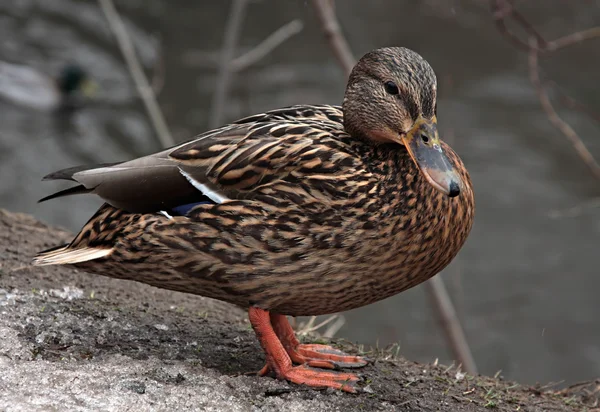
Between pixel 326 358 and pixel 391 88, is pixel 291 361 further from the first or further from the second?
pixel 391 88

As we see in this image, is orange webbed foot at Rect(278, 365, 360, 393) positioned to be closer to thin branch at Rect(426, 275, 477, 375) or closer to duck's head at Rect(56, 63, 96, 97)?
thin branch at Rect(426, 275, 477, 375)

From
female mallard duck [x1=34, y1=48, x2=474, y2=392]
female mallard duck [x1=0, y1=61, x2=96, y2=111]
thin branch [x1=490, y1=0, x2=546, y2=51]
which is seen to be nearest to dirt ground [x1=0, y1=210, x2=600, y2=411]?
female mallard duck [x1=34, y1=48, x2=474, y2=392]

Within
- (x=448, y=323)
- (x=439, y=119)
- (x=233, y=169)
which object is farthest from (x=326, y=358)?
(x=439, y=119)

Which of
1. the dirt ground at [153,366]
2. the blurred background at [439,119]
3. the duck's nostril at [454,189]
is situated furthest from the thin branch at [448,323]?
the duck's nostril at [454,189]

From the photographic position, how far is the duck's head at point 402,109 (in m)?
3.82

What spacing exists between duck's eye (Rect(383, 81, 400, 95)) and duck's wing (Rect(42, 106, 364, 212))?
0.33m

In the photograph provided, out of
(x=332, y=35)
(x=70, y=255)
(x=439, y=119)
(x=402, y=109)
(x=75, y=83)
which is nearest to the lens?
(x=402, y=109)

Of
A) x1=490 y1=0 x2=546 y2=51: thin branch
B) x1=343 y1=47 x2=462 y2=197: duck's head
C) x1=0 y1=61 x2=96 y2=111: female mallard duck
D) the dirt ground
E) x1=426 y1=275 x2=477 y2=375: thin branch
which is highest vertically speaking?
x1=0 y1=61 x2=96 y2=111: female mallard duck

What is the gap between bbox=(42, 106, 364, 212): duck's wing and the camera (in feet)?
13.3

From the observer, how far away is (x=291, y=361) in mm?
4414

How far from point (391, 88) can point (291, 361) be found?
138cm

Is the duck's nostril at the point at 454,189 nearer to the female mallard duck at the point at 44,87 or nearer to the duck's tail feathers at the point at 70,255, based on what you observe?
the duck's tail feathers at the point at 70,255

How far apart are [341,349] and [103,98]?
10.6m

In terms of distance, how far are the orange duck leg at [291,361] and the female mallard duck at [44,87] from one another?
10682 millimetres
